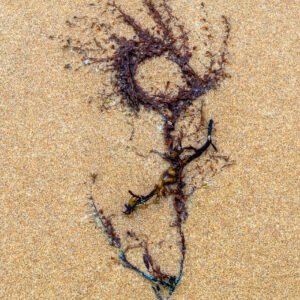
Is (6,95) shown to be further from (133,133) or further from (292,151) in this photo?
(292,151)

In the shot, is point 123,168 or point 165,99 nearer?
point 123,168

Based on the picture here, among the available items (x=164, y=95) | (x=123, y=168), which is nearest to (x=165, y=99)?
(x=164, y=95)

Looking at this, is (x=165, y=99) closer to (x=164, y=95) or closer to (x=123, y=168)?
(x=164, y=95)

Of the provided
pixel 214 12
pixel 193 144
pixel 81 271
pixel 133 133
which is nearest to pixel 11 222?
pixel 81 271

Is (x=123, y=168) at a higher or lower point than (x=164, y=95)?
lower
